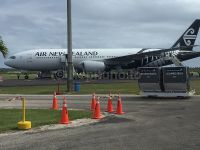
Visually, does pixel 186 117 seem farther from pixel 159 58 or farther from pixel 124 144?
pixel 159 58

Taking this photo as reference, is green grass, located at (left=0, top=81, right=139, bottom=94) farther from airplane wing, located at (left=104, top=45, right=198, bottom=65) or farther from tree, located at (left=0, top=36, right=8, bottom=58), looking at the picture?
airplane wing, located at (left=104, top=45, right=198, bottom=65)

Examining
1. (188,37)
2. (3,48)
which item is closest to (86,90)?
(3,48)

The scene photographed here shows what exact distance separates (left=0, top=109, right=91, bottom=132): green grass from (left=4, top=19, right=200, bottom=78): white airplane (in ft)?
135

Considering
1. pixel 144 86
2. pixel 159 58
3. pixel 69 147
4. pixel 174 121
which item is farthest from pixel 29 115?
pixel 159 58

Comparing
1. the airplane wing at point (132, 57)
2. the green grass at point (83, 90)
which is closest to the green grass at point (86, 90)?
the green grass at point (83, 90)

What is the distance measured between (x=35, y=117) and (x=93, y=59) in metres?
44.2

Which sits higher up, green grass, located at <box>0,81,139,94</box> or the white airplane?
the white airplane

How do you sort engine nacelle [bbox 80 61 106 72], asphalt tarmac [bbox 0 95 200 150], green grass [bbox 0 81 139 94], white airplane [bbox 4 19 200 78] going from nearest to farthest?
asphalt tarmac [bbox 0 95 200 150]
green grass [bbox 0 81 139 94]
engine nacelle [bbox 80 61 106 72]
white airplane [bbox 4 19 200 78]

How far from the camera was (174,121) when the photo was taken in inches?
594

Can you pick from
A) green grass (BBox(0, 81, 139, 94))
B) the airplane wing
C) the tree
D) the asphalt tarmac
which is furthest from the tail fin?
the asphalt tarmac

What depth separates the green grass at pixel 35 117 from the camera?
1434cm

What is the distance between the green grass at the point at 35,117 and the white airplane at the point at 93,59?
4104 cm

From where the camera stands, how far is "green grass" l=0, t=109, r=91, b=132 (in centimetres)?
1434

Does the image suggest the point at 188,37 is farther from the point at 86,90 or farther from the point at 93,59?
the point at 86,90
